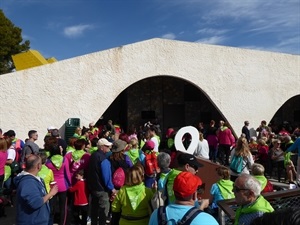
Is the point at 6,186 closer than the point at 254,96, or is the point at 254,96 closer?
the point at 6,186

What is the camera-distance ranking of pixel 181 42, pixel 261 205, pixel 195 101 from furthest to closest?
pixel 195 101 → pixel 181 42 → pixel 261 205

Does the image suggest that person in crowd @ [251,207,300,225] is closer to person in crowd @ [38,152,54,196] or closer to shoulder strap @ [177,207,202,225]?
shoulder strap @ [177,207,202,225]

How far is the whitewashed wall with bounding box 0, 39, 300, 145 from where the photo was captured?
12047 millimetres

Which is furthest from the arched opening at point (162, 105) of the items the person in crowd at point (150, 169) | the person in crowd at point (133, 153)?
the person in crowd at point (150, 169)

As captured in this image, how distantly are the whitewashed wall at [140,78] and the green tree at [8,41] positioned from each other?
886 inches

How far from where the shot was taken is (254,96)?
16.0 meters

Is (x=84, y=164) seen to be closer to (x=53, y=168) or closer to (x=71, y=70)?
(x=53, y=168)

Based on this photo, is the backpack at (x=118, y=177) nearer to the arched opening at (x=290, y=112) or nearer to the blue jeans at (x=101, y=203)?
the blue jeans at (x=101, y=203)

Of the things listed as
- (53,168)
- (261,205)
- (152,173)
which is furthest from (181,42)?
(261,205)

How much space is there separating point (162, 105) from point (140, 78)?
14.8 feet

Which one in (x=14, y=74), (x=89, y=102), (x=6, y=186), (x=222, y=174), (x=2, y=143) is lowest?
(x=6, y=186)

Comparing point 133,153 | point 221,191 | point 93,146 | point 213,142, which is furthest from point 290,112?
point 221,191

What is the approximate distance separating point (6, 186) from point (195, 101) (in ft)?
43.8

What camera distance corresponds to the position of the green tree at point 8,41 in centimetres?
3288
